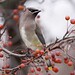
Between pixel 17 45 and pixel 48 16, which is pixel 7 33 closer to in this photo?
pixel 17 45

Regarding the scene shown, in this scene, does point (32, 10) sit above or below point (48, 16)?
above

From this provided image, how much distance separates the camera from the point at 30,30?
3.24 m

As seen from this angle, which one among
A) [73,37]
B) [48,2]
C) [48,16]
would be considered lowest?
[48,16]

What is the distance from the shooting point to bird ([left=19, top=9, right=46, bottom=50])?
2.94 meters

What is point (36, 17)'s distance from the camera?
311 centimetres

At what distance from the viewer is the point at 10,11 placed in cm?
281

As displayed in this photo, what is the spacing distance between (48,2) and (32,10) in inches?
65.1

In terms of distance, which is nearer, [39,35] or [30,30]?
[39,35]

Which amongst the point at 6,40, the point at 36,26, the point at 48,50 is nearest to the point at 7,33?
the point at 6,40

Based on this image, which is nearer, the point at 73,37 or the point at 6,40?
the point at 73,37

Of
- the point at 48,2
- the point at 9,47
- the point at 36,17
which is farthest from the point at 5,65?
the point at 48,2

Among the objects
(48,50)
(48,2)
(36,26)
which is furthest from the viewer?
(48,2)

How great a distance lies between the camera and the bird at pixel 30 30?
9.64 ft

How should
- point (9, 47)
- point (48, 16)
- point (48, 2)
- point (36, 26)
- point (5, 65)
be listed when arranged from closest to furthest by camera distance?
point (5, 65), point (9, 47), point (36, 26), point (48, 2), point (48, 16)
